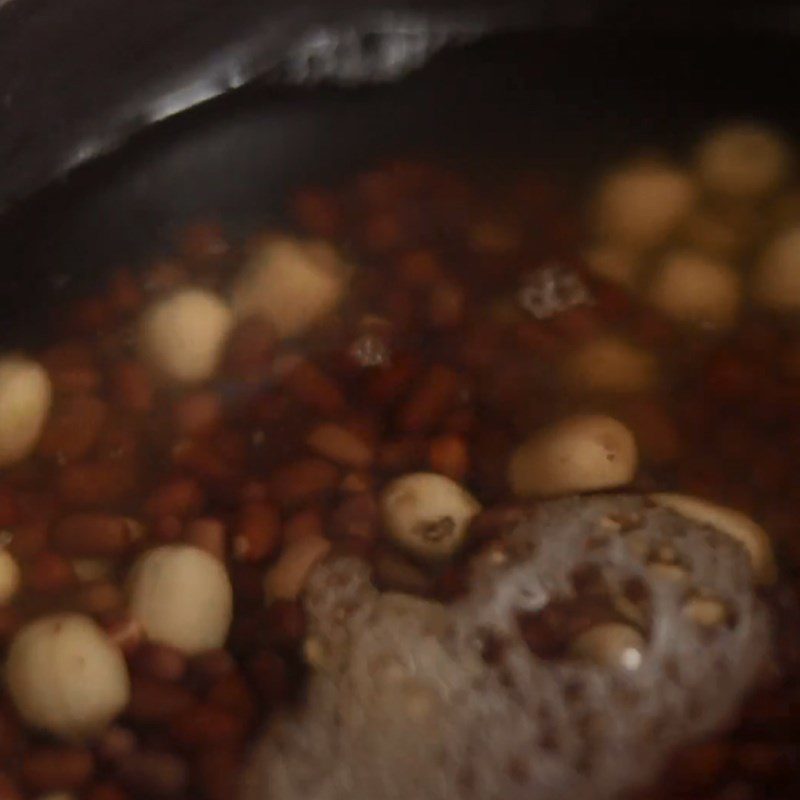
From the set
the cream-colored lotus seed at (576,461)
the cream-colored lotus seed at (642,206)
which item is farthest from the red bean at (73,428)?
the cream-colored lotus seed at (642,206)

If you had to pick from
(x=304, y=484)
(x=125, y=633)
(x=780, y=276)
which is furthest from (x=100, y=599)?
(x=780, y=276)

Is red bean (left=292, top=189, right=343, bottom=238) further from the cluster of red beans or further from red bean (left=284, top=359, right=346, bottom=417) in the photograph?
red bean (left=284, top=359, right=346, bottom=417)

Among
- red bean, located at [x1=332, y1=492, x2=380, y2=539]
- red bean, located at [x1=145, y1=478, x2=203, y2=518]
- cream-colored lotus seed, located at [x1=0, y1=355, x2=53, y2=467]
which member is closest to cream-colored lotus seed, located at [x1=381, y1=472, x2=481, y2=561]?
red bean, located at [x1=332, y1=492, x2=380, y2=539]

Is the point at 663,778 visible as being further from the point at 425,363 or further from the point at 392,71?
the point at 392,71

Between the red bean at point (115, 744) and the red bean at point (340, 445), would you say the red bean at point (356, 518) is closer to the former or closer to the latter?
the red bean at point (340, 445)

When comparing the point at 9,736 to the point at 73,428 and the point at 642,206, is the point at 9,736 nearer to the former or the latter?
the point at 73,428
